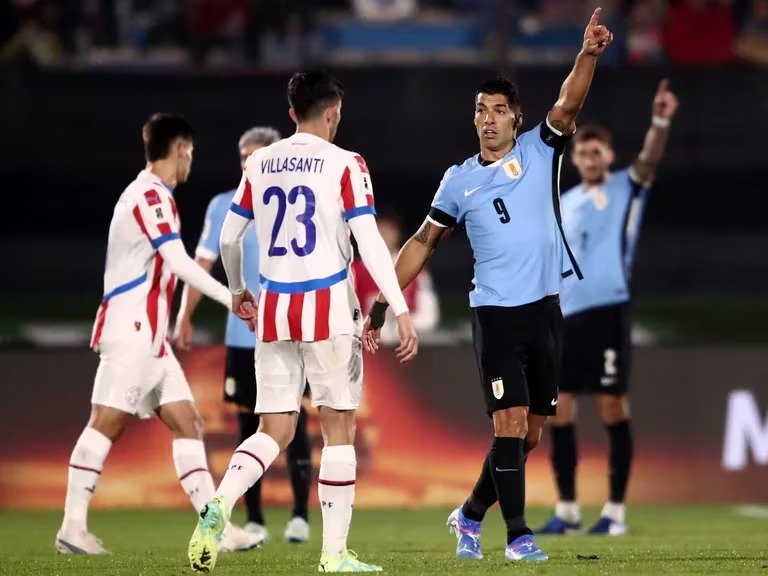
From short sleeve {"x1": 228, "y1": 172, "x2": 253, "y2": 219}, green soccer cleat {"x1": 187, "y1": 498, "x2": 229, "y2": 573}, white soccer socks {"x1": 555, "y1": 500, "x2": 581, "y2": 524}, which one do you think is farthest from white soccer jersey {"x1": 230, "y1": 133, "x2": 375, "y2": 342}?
white soccer socks {"x1": 555, "y1": 500, "x2": 581, "y2": 524}

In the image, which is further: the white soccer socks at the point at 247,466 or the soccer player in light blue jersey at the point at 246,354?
the soccer player in light blue jersey at the point at 246,354

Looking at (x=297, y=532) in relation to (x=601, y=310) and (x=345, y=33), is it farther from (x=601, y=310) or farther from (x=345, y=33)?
(x=345, y=33)

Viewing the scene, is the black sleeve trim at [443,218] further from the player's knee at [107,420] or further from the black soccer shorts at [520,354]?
the player's knee at [107,420]

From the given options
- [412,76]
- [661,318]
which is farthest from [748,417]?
[412,76]

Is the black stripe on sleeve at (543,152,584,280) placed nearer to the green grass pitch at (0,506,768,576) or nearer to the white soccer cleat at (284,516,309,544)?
the green grass pitch at (0,506,768,576)

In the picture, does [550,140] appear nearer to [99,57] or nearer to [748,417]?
[748,417]

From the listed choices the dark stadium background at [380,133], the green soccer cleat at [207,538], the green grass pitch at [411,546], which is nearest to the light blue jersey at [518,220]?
the green grass pitch at [411,546]

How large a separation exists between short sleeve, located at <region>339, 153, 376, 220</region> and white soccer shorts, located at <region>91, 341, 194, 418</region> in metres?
1.88

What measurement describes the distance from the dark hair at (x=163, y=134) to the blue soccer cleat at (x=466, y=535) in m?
2.30

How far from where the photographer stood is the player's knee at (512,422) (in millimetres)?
6812

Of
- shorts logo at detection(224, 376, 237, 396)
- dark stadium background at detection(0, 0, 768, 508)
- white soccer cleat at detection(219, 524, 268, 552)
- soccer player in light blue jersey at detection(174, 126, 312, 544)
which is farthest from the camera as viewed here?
dark stadium background at detection(0, 0, 768, 508)

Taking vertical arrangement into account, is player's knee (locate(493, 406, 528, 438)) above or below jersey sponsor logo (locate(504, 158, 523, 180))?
below

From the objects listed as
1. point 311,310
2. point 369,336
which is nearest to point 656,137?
point 369,336

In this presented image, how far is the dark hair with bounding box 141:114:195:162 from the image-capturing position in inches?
310
